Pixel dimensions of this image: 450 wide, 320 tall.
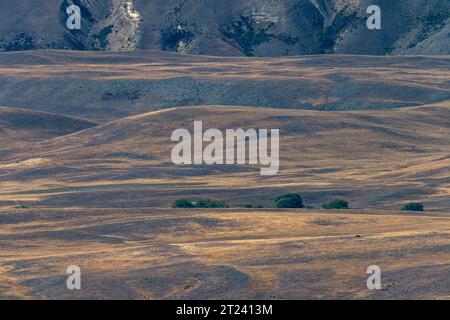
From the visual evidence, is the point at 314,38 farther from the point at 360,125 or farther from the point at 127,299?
the point at 127,299
